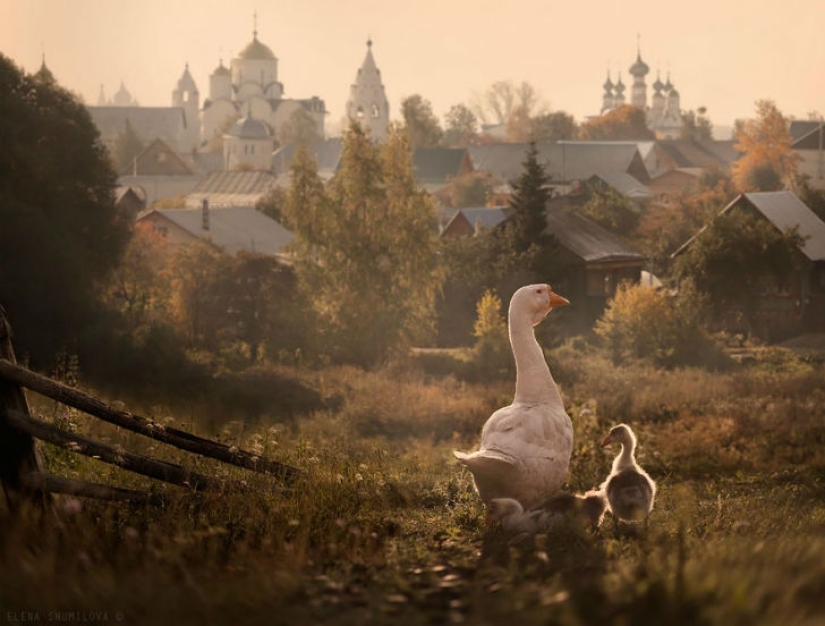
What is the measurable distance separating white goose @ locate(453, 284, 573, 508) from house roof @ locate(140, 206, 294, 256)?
45.2m

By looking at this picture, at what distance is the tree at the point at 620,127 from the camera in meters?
130

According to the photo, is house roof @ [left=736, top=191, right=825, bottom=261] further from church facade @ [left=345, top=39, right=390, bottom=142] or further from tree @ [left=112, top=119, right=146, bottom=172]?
church facade @ [left=345, top=39, right=390, bottom=142]

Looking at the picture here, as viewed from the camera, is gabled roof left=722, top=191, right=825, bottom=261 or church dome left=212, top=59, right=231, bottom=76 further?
church dome left=212, top=59, right=231, bottom=76

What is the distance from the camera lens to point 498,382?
3181 cm

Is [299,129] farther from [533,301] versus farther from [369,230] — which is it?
[533,301]

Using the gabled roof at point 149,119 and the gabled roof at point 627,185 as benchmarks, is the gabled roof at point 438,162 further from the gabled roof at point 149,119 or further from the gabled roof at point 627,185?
the gabled roof at point 149,119

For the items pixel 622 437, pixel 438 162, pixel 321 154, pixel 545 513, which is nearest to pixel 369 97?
pixel 321 154

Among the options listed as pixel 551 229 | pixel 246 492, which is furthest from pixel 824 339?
pixel 246 492

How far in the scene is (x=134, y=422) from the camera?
23.2 feet

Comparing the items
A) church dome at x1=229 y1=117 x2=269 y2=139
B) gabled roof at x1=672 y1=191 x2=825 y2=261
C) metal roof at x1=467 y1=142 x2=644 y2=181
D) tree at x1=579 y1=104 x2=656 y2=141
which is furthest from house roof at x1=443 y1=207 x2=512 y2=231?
church dome at x1=229 y1=117 x2=269 y2=139

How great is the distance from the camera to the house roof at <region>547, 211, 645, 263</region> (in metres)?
46.2

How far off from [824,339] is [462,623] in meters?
38.0

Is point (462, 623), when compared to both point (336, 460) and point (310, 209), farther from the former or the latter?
point (310, 209)

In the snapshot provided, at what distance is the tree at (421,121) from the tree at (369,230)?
294 feet
